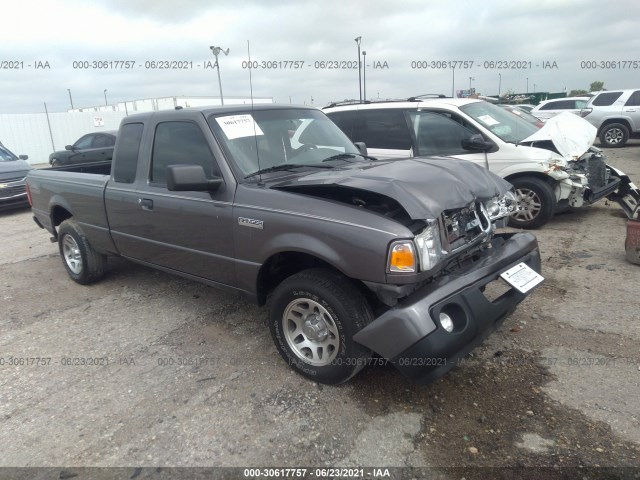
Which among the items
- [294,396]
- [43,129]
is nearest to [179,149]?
[294,396]

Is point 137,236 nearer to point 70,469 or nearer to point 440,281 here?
point 70,469

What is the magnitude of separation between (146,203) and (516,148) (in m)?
4.98

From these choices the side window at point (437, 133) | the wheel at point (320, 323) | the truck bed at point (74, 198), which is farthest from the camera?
the side window at point (437, 133)

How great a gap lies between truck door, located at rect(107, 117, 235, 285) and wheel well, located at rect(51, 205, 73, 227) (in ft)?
4.73

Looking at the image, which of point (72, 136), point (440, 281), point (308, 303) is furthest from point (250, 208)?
point (72, 136)

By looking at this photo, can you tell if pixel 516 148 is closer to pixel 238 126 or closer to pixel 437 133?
pixel 437 133

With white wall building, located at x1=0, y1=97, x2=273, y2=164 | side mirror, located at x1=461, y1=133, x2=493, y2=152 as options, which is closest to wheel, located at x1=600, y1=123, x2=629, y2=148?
side mirror, located at x1=461, y1=133, x2=493, y2=152

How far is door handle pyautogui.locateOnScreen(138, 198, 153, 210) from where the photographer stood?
4.02 m

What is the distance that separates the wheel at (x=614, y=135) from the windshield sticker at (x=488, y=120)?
1103 cm

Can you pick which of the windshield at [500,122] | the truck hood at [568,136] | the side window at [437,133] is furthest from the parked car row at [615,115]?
the side window at [437,133]

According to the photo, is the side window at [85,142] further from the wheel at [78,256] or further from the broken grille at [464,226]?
the broken grille at [464,226]

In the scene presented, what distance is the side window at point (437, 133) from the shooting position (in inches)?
259

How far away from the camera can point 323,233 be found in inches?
112

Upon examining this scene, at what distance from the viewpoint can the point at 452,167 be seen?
335 cm
